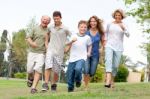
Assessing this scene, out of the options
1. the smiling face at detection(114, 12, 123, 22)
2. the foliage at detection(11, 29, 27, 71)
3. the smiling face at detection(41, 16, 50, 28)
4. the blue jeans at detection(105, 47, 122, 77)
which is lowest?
the blue jeans at detection(105, 47, 122, 77)

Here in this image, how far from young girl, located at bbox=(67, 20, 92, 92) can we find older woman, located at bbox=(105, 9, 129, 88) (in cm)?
60

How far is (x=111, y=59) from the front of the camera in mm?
13258

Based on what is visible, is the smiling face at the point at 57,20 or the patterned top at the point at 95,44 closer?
the smiling face at the point at 57,20

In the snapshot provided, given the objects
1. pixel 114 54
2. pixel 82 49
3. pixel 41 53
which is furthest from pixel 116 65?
pixel 41 53

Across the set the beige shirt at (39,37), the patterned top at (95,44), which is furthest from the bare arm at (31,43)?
the patterned top at (95,44)

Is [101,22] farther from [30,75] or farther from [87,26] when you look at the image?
[30,75]

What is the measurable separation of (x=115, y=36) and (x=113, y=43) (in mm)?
190

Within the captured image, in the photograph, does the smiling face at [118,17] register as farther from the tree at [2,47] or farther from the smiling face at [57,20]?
the tree at [2,47]

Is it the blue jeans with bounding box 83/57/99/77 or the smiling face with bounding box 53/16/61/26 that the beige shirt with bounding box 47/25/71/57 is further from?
the blue jeans with bounding box 83/57/99/77

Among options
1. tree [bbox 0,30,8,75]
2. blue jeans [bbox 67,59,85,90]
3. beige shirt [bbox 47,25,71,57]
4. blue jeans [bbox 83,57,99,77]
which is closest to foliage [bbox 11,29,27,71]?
tree [bbox 0,30,8,75]

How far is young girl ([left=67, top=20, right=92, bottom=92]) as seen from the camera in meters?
12.8

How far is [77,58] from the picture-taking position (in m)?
12.9

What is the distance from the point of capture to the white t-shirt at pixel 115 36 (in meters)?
13.3

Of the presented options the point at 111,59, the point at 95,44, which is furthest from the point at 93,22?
the point at 111,59
